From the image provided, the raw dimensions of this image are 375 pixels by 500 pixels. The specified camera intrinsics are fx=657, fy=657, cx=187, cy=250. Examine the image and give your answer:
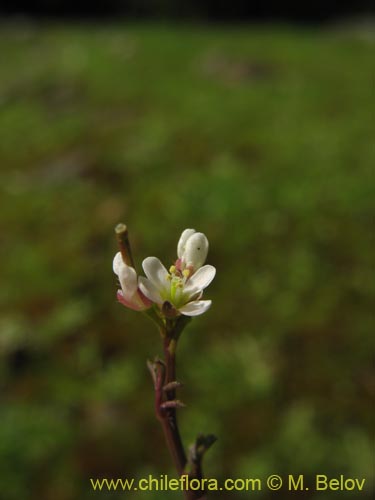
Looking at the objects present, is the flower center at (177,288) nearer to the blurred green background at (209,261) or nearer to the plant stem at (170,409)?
the plant stem at (170,409)

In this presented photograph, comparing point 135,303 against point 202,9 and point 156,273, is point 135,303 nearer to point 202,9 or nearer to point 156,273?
point 156,273

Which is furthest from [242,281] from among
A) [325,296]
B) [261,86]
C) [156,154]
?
[261,86]

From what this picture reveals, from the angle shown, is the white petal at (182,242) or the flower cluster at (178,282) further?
the white petal at (182,242)

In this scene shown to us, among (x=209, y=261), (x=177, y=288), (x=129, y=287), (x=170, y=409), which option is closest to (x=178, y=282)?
(x=177, y=288)

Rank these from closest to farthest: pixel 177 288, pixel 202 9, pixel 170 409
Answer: pixel 170 409 < pixel 177 288 < pixel 202 9

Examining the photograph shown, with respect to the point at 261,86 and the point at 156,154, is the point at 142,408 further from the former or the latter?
the point at 261,86

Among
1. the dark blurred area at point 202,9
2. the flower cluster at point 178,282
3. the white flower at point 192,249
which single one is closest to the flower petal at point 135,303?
the flower cluster at point 178,282
